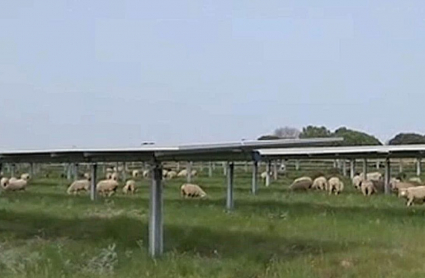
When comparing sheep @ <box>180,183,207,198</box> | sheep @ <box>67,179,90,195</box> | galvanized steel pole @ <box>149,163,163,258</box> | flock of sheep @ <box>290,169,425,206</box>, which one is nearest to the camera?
galvanized steel pole @ <box>149,163,163,258</box>

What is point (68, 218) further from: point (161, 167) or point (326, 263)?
point (326, 263)

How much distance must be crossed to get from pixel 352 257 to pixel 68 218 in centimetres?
844

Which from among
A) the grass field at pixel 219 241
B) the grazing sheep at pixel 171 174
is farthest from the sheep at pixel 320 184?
the grazing sheep at pixel 171 174

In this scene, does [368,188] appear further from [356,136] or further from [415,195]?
[356,136]

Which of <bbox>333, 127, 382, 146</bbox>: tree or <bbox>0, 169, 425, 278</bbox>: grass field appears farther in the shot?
<bbox>333, 127, 382, 146</bbox>: tree

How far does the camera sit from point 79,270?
9.70 meters

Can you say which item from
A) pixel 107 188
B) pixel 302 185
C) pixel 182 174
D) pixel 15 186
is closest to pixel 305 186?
pixel 302 185

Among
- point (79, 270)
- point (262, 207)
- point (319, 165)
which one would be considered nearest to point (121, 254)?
point (79, 270)

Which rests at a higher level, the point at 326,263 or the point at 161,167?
the point at 161,167

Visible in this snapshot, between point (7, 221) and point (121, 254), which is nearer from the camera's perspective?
point (121, 254)

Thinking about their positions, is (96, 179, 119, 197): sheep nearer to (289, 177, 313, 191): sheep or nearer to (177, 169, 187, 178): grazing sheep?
(289, 177, 313, 191): sheep

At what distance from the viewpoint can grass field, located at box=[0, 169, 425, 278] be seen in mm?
9641

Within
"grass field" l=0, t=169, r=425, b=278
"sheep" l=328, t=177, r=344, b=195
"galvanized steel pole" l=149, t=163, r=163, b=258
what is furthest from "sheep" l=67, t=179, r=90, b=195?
"galvanized steel pole" l=149, t=163, r=163, b=258

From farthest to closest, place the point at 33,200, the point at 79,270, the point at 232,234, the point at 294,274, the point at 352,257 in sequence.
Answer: the point at 33,200 → the point at 232,234 → the point at 352,257 → the point at 79,270 → the point at 294,274
